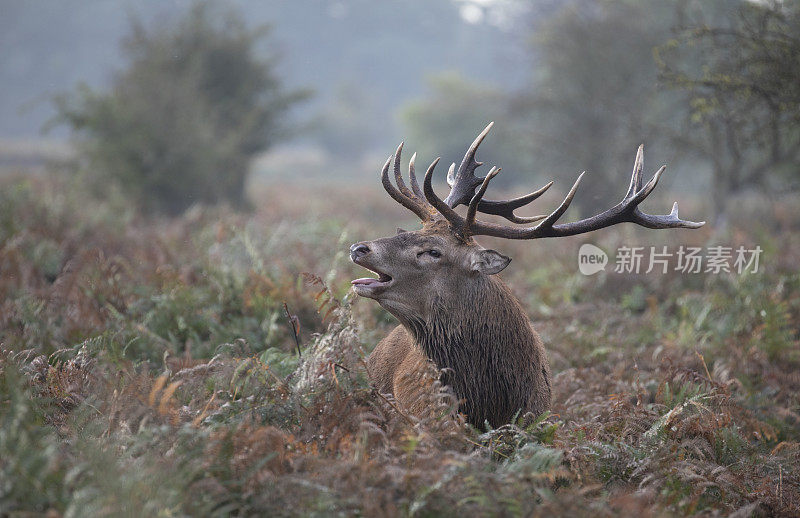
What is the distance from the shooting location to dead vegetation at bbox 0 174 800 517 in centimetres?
276

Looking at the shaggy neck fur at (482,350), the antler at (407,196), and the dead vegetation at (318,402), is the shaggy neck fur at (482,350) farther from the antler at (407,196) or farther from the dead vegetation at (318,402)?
the antler at (407,196)

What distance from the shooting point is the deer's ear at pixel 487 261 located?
4191mm

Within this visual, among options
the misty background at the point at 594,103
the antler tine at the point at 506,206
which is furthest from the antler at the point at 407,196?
the misty background at the point at 594,103

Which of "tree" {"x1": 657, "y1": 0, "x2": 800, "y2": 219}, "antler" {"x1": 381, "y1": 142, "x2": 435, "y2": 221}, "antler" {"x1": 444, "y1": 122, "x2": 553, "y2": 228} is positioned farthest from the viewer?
"tree" {"x1": 657, "y1": 0, "x2": 800, "y2": 219}

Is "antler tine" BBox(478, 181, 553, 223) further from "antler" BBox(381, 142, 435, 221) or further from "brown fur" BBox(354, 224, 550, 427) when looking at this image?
"brown fur" BBox(354, 224, 550, 427)

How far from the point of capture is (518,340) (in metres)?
4.26

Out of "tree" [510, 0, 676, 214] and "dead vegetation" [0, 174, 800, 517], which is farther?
"tree" [510, 0, 676, 214]

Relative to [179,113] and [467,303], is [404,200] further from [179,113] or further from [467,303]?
[179,113]

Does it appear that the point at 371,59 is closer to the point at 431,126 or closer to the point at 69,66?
the point at 69,66

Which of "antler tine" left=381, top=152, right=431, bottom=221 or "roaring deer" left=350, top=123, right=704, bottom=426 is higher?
"antler tine" left=381, top=152, right=431, bottom=221

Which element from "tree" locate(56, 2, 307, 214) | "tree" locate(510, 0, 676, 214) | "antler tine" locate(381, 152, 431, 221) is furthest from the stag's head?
"tree" locate(510, 0, 676, 214)

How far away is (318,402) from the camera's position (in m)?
3.54

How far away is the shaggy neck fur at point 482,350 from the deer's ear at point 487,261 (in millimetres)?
105

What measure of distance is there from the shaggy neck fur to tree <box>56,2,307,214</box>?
1109 cm
